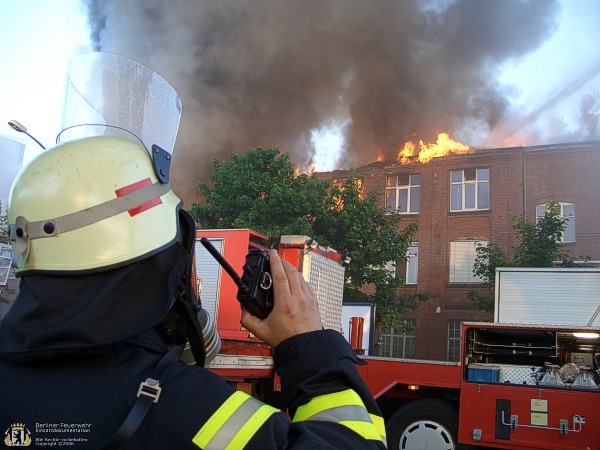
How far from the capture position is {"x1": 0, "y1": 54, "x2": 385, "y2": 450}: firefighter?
2.93 feet

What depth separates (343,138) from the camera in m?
24.5

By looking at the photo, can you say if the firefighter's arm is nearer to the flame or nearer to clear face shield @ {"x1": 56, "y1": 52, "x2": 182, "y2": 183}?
clear face shield @ {"x1": 56, "y1": 52, "x2": 182, "y2": 183}

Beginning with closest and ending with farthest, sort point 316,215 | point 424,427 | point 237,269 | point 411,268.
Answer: point 424,427 < point 237,269 < point 316,215 < point 411,268

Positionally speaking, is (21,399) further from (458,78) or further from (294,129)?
(458,78)

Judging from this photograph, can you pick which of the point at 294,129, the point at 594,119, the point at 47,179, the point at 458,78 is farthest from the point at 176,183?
the point at 47,179

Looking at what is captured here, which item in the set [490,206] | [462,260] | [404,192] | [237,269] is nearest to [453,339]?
[462,260]

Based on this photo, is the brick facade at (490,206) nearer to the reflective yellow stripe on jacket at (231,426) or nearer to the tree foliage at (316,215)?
the tree foliage at (316,215)

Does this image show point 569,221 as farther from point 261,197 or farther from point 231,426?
point 231,426

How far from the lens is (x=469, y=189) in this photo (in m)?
22.0

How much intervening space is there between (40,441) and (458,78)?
25.0 metres

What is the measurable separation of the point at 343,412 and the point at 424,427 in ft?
20.5

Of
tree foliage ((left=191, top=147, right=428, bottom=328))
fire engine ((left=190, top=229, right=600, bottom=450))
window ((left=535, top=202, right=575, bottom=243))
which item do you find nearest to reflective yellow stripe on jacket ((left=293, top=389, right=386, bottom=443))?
fire engine ((left=190, top=229, right=600, bottom=450))

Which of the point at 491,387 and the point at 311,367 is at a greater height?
the point at 311,367

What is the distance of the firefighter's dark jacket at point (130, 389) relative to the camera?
0.88 metres
